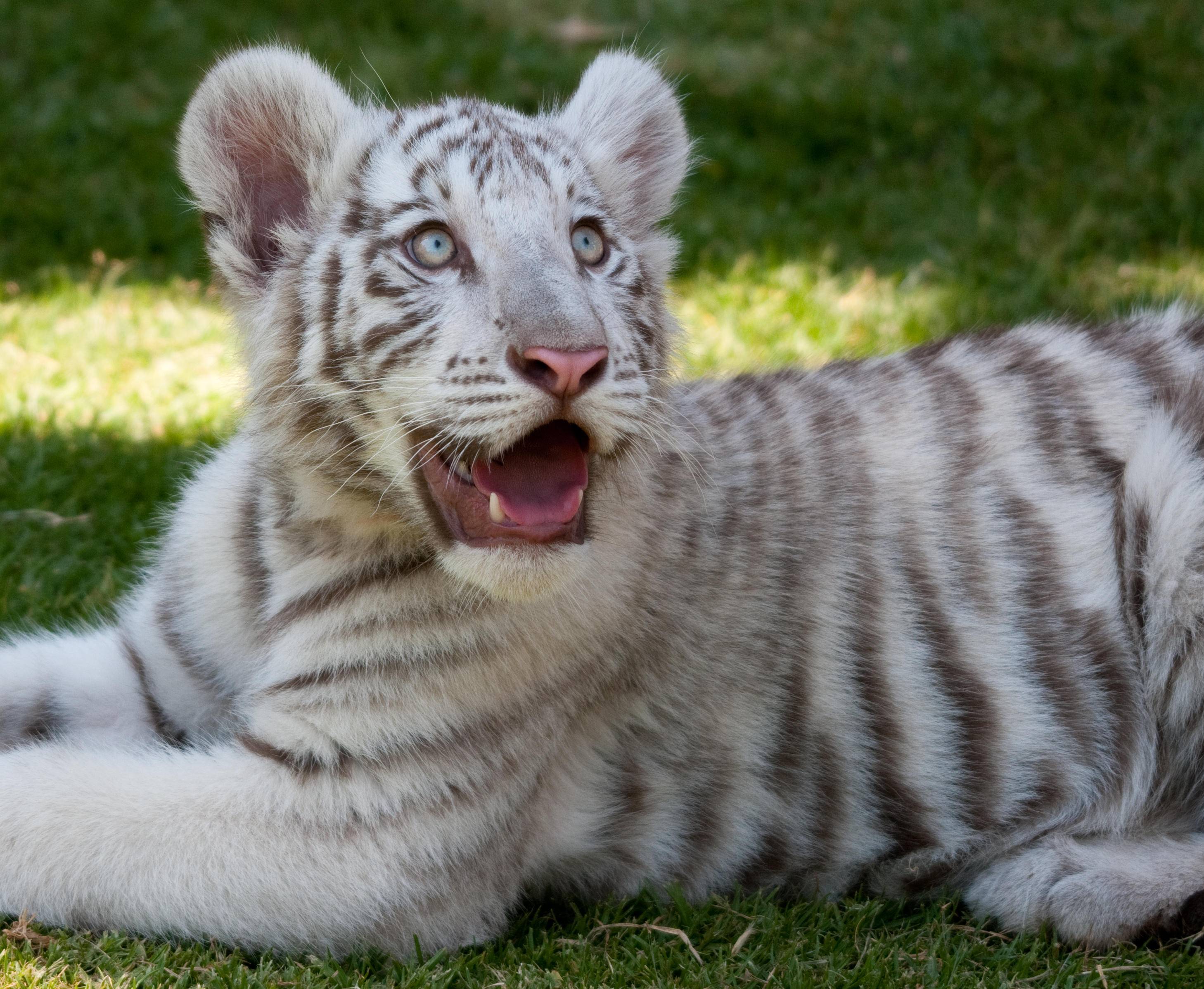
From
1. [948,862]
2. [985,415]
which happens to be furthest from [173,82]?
[948,862]

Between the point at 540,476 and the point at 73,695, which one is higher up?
the point at 540,476

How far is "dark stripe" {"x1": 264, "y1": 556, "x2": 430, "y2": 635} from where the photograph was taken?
3139 mm

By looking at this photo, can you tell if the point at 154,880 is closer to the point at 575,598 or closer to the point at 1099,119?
the point at 575,598

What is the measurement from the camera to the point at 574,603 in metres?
3.18

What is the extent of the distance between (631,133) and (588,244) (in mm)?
566

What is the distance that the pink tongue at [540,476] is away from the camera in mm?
2852

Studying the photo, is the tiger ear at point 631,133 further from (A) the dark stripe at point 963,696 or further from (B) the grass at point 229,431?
(A) the dark stripe at point 963,696

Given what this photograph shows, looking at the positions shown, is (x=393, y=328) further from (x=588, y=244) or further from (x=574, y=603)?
(x=574, y=603)

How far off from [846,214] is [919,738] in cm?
478

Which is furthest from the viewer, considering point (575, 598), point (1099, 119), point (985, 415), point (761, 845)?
point (1099, 119)

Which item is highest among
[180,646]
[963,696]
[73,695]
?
[180,646]

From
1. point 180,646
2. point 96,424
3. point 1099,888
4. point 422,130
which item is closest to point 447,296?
point 422,130

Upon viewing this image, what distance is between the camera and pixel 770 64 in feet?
29.5

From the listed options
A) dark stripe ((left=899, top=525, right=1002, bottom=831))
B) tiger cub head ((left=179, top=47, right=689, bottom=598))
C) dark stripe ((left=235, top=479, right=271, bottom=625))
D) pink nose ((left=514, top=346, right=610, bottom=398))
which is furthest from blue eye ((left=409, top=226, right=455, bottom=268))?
dark stripe ((left=899, top=525, right=1002, bottom=831))
